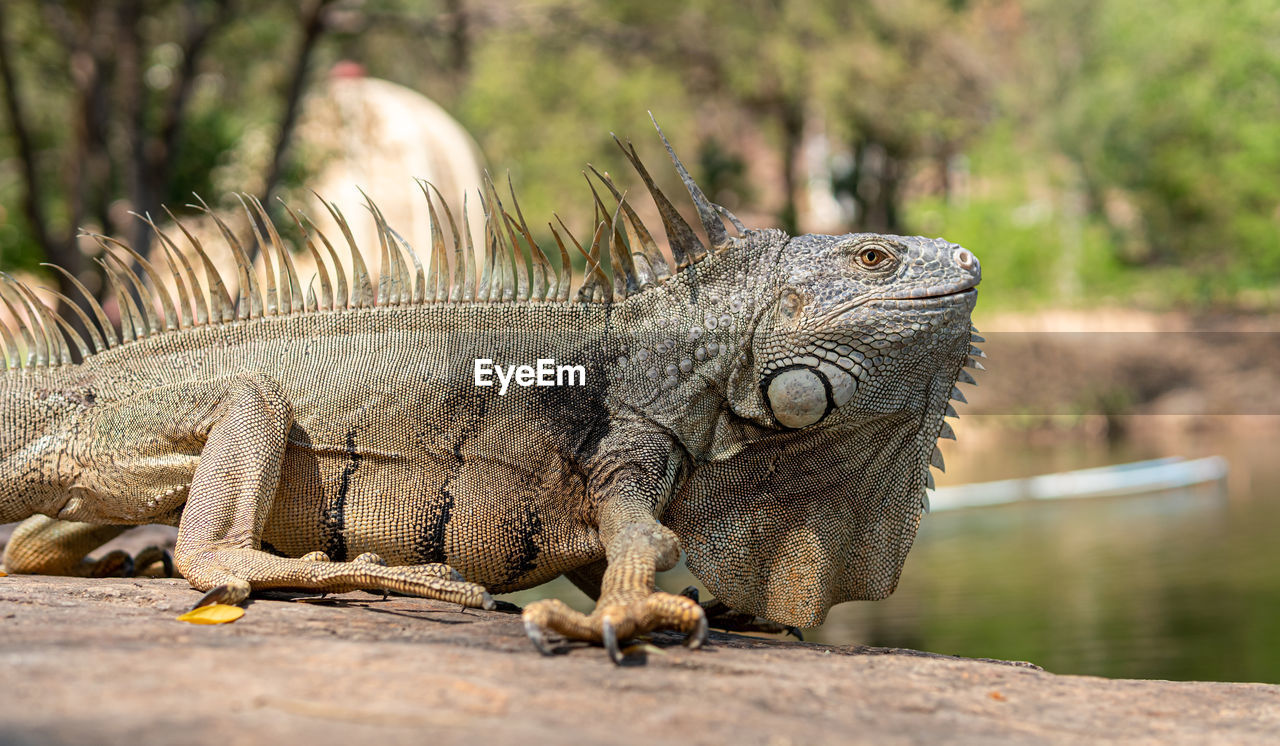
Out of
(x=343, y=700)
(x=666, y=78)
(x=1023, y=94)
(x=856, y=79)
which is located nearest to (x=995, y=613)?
(x=343, y=700)

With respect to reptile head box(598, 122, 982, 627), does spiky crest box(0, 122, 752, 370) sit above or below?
above

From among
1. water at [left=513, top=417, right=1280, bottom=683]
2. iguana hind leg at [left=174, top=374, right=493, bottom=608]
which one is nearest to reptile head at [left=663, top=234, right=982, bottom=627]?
iguana hind leg at [left=174, top=374, right=493, bottom=608]

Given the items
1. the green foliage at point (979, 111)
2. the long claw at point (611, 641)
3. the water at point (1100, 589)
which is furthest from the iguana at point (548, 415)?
the green foliage at point (979, 111)

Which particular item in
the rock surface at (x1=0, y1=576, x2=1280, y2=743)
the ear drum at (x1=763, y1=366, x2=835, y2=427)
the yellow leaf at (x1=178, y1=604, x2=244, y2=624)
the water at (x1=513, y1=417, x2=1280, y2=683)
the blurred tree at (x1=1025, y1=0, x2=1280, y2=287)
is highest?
the blurred tree at (x1=1025, y1=0, x2=1280, y2=287)

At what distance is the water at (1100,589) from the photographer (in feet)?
29.3

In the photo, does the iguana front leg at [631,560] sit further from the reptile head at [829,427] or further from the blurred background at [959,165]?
the blurred background at [959,165]

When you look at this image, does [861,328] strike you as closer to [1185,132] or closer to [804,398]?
[804,398]

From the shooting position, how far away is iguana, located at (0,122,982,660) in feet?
17.1

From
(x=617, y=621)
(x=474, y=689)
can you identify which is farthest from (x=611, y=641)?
(x=474, y=689)

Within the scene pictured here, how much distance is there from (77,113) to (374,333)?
1233 centimetres

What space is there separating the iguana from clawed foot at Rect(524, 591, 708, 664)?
0.82m

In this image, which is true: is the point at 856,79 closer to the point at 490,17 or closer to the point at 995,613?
the point at 490,17

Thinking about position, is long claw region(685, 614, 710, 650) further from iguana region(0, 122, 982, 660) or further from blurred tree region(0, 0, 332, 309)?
blurred tree region(0, 0, 332, 309)

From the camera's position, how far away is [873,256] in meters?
5.26
